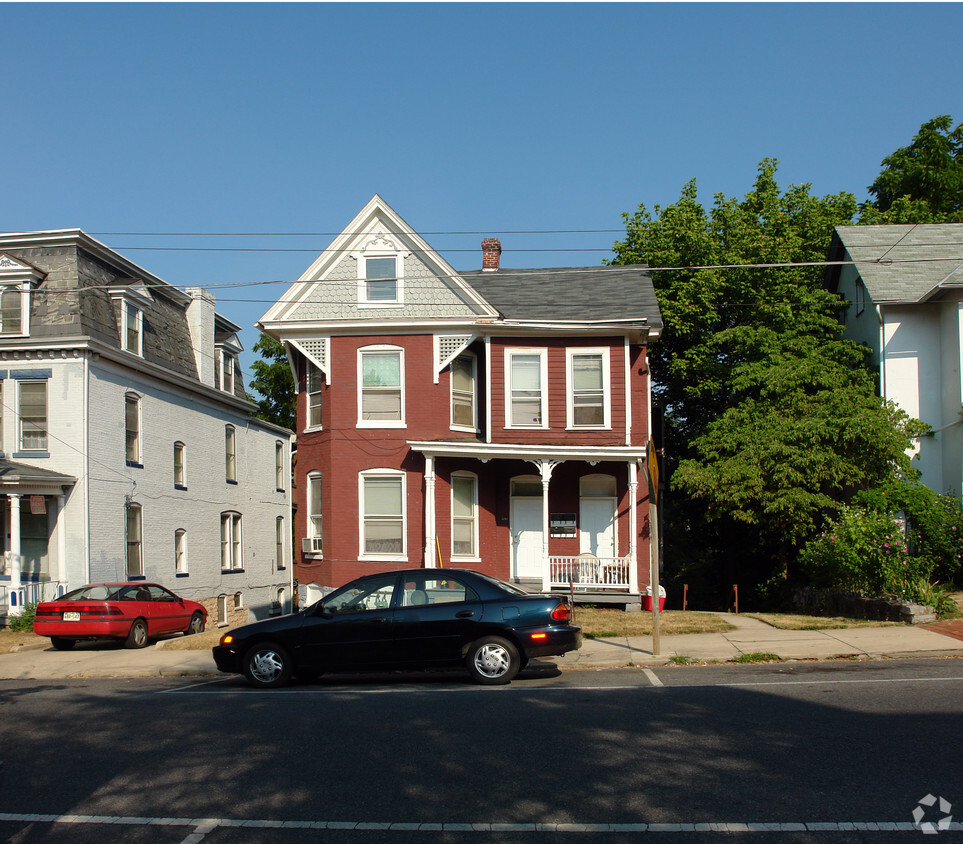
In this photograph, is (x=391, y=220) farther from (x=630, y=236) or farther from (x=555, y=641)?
(x=555, y=641)

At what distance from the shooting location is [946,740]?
7.31m

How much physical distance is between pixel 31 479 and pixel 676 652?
1619 cm

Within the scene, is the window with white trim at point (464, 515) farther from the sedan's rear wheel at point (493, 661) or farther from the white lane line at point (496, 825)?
the white lane line at point (496, 825)

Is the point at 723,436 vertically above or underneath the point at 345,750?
above

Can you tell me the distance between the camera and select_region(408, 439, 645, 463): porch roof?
21.4 meters

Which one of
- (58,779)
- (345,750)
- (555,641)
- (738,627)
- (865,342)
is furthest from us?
(865,342)

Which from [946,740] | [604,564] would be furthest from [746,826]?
[604,564]

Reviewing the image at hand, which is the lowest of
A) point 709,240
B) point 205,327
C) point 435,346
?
point 435,346

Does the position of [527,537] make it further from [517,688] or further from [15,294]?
[15,294]

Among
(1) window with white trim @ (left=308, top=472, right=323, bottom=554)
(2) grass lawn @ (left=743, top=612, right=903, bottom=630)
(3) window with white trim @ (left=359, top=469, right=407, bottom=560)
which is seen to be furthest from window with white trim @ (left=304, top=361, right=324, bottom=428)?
(2) grass lawn @ (left=743, top=612, right=903, bottom=630)

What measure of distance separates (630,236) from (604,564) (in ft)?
47.6

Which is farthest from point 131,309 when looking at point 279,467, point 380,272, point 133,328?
point 279,467

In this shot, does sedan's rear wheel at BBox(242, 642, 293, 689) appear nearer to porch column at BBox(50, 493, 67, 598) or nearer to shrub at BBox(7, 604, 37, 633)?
shrub at BBox(7, 604, 37, 633)

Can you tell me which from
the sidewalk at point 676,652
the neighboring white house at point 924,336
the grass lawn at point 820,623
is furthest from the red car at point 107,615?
the neighboring white house at point 924,336
